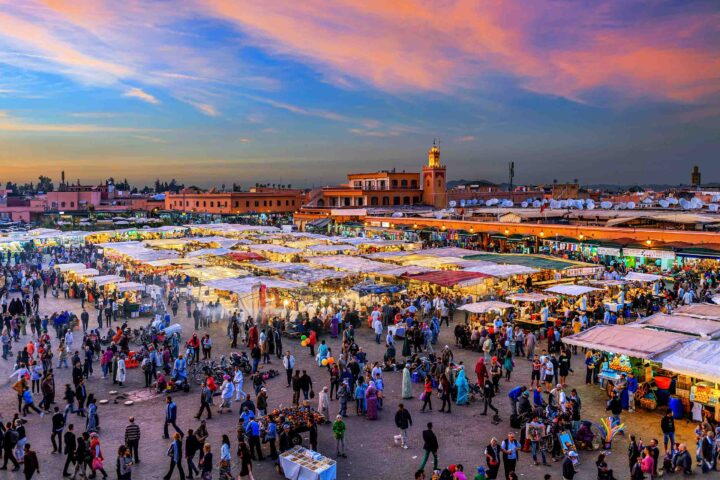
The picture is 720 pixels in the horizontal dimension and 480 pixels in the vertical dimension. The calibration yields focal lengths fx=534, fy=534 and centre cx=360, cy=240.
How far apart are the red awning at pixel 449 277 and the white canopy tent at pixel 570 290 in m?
2.41

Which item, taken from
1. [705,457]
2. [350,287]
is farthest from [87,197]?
[705,457]

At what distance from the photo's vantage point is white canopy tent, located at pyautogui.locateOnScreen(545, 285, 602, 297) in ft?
61.3

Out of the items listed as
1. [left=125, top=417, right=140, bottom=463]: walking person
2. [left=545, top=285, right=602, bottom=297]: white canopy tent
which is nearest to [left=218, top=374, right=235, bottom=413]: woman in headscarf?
[left=125, top=417, right=140, bottom=463]: walking person

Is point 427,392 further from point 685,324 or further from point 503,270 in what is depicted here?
point 503,270

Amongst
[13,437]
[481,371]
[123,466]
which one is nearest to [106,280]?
[13,437]

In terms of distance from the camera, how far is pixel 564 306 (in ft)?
62.5

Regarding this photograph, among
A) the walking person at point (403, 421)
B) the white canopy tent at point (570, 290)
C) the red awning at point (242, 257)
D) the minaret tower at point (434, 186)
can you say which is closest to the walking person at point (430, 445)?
the walking person at point (403, 421)

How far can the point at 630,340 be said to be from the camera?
11773mm

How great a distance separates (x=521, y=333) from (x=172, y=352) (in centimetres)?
987

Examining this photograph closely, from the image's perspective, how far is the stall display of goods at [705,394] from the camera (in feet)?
33.8

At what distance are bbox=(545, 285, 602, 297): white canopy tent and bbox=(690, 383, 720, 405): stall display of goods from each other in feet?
26.5

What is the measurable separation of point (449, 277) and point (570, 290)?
4.26m

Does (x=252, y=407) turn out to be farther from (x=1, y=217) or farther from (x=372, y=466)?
(x=1, y=217)

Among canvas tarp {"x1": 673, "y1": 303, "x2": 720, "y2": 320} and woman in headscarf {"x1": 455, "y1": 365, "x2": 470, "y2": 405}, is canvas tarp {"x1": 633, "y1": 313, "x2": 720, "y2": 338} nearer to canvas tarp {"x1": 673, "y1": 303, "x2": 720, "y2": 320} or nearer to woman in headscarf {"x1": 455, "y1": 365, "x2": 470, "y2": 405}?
canvas tarp {"x1": 673, "y1": 303, "x2": 720, "y2": 320}
